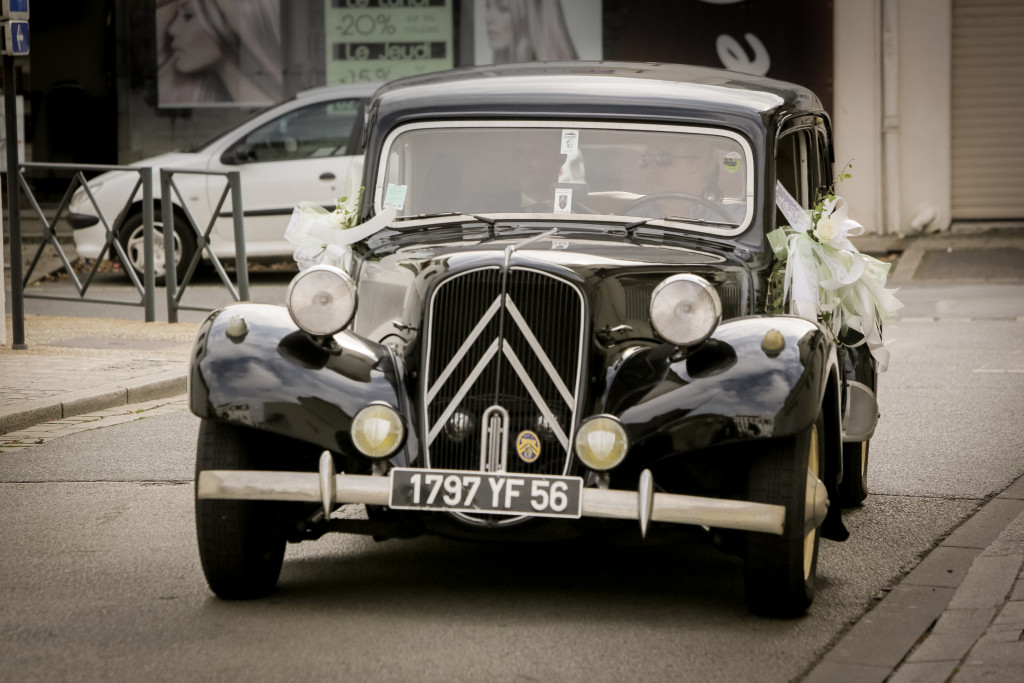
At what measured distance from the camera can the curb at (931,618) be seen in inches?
173

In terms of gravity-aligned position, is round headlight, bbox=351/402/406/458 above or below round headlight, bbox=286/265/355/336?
below

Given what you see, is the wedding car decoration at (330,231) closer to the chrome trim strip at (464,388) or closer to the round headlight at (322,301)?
the round headlight at (322,301)

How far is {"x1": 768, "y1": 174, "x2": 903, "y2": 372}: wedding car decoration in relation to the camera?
577cm

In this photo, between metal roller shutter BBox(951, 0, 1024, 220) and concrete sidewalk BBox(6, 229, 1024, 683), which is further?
metal roller shutter BBox(951, 0, 1024, 220)

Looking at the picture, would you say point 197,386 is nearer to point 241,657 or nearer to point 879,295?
point 241,657

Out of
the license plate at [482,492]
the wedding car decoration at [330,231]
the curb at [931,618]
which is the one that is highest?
the wedding car decoration at [330,231]

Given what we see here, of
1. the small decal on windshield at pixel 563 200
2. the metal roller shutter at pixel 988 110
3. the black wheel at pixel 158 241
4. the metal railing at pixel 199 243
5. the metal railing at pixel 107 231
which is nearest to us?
the small decal on windshield at pixel 563 200

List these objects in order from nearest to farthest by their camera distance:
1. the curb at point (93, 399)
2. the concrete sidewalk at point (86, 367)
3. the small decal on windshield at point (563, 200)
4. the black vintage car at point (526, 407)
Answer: the black vintage car at point (526, 407) < the small decal on windshield at point (563, 200) < the curb at point (93, 399) < the concrete sidewalk at point (86, 367)

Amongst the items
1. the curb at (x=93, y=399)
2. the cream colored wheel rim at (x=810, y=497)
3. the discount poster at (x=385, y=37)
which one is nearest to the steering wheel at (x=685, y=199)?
the cream colored wheel rim at (x=810, y=497)

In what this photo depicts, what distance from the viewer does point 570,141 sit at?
19.6 feet

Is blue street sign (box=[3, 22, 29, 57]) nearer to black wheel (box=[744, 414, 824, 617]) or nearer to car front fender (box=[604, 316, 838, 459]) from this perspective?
car front fender (box=[604, 316, 838, 459])

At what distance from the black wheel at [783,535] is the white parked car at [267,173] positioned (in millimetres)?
10623

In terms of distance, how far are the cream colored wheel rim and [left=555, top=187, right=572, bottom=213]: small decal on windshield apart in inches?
53.6

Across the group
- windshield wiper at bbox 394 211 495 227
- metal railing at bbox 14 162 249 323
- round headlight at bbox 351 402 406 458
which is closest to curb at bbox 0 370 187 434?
metal railing at bbox 14 162 249 323
